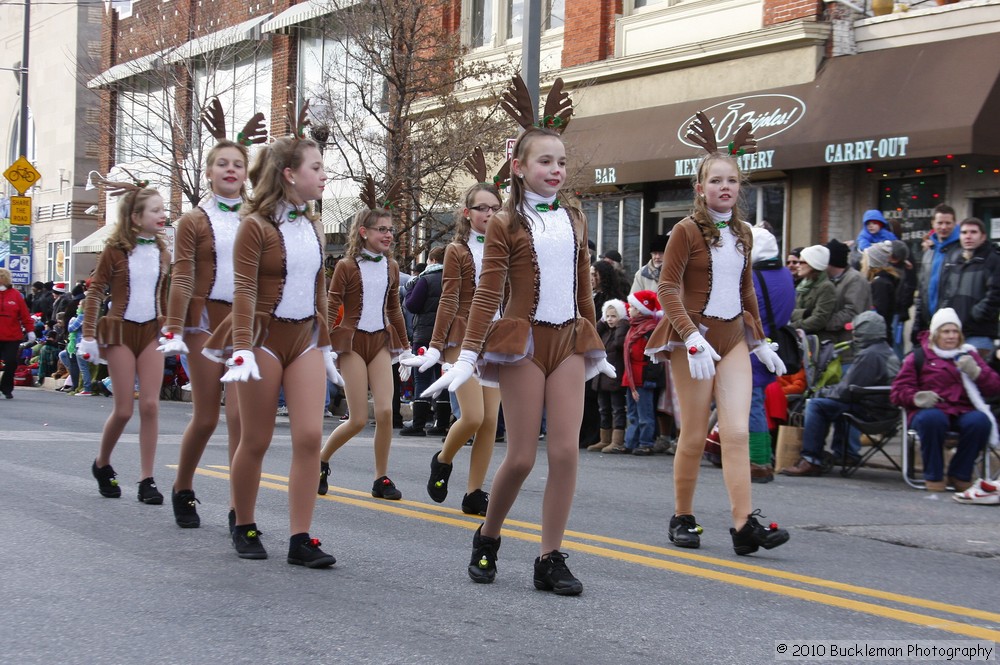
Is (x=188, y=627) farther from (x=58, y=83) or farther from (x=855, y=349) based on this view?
(x=58, y=83)

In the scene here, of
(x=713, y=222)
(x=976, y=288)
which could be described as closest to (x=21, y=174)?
(x=976, y=288)

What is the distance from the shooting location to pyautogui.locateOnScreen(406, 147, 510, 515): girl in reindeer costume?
26.6 feet

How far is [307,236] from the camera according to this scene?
6320 millimetres

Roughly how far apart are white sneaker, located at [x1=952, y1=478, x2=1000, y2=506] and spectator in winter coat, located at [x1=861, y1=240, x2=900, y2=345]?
3884 millimetres

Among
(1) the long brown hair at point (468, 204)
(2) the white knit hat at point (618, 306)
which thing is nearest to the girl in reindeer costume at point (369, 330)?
(1) the long brown hair at point (468, 204)

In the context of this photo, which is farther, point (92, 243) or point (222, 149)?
point (92, 243)

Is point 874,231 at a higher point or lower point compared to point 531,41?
lower

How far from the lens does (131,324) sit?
8430mm

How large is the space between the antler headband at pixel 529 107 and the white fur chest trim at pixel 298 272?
118 centimetres

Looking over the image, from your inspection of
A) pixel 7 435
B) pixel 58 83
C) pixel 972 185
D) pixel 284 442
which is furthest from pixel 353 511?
pixel 58 83

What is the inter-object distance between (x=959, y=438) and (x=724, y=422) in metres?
4.08

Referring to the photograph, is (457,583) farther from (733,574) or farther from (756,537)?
(756,537)

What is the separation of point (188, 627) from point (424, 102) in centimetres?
1963

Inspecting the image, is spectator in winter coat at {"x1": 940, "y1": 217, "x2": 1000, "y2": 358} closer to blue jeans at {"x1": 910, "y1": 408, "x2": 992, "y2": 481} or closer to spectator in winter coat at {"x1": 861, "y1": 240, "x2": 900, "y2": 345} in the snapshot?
spectator in winter coat at {"x1": 861, "y1": 240, "x2": 900, "y2": 345}
